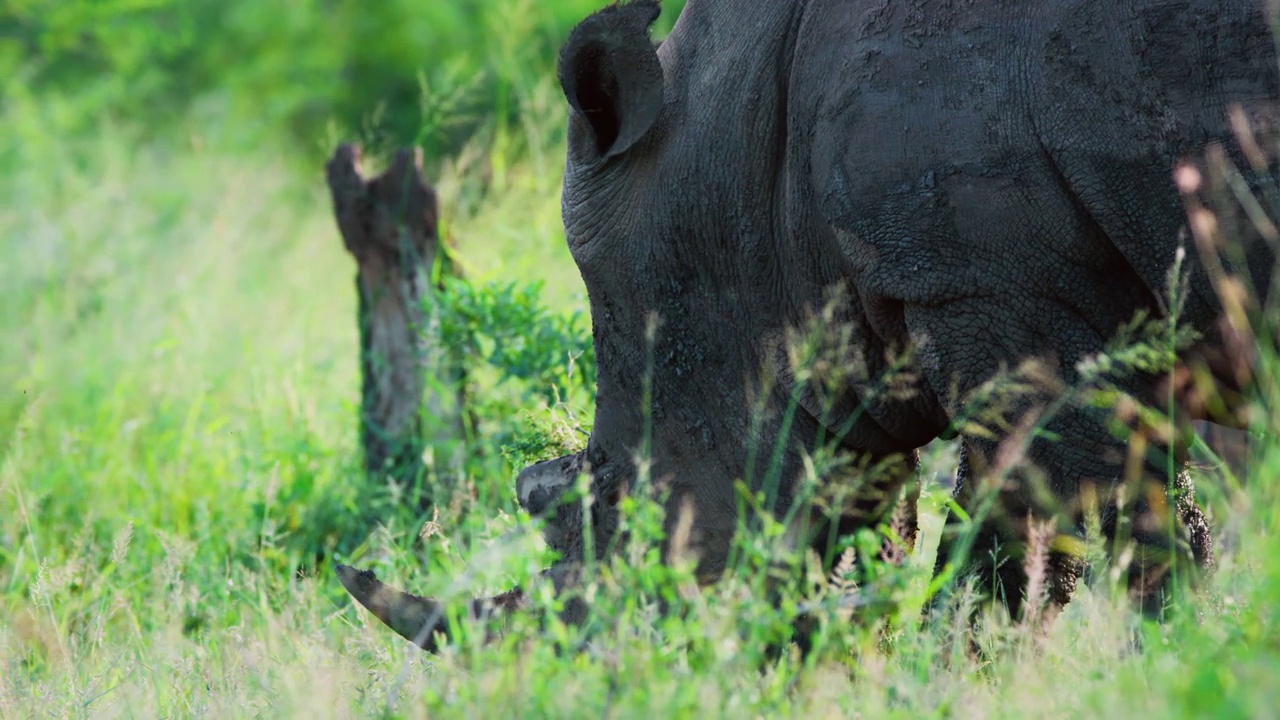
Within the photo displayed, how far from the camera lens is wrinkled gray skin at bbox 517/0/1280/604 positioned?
3094 millimetres

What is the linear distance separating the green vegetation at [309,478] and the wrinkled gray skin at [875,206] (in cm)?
39

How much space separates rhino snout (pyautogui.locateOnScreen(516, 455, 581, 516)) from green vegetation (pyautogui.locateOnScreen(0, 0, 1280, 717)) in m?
0.16

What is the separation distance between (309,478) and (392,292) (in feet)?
2.90

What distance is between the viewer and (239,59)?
1429 cm

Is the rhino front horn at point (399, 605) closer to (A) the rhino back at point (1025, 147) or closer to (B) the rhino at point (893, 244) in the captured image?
(B) the rhino at point (893, 244)

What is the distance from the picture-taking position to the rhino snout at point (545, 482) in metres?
3.82

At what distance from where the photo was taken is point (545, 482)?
3.86 metres

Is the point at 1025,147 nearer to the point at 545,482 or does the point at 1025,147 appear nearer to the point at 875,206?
the point at 875,206

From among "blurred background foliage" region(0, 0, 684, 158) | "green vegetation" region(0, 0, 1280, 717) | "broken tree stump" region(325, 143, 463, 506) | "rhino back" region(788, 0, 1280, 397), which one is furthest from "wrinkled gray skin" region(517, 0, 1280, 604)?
"blurred background foliage" region(0, 0, 684, 158)

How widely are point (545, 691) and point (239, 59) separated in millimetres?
12954

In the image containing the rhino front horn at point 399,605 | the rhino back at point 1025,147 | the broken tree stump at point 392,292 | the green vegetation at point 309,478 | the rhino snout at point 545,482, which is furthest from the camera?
the broken tree stump at point 392,292

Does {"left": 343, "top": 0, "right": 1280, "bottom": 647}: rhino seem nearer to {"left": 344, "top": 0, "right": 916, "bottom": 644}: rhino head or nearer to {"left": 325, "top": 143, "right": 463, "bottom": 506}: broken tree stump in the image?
{"left": 344, "top": 0, "right": 916, "bottom": 644}: rhino head

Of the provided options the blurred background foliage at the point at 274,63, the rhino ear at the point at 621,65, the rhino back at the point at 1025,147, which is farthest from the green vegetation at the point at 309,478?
the rhino ear at the point at 621,65

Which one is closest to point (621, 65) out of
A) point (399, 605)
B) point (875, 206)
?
point (875, 206)
